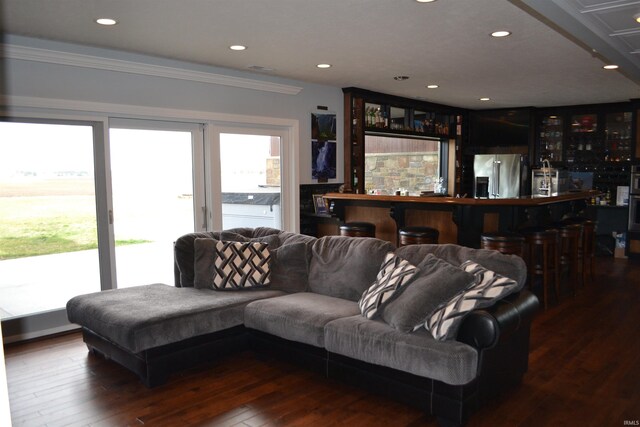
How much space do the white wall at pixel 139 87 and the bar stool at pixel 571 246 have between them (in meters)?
3.09

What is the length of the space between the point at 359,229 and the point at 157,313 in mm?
2842

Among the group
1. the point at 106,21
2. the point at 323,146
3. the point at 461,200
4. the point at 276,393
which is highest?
the point at 106,21

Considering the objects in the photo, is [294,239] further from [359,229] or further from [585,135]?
[585,135]

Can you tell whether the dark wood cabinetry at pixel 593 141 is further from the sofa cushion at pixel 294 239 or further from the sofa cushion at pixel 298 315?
the sofa cushion at pixel 298 315

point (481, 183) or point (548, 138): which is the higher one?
point (548, 138)

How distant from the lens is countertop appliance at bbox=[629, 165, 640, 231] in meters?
7.90

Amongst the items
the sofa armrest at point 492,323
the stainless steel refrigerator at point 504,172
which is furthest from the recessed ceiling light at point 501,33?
the stainless steel refrigerator at point 504,172

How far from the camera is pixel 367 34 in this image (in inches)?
163

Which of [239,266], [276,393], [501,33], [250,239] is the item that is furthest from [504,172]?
[276,393]

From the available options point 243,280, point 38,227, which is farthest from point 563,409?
point 38,227

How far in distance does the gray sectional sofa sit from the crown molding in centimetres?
175

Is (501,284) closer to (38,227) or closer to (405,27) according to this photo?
(405,27)

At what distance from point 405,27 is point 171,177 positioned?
2897mm

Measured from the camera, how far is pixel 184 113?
5234mm
